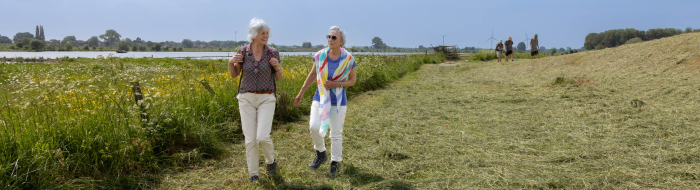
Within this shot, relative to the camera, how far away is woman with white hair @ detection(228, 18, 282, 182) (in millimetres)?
3570

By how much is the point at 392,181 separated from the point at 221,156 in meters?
2.03

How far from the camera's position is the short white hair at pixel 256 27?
3.54 meters

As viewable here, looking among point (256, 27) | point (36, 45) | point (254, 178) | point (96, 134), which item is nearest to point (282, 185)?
point (254, 178)

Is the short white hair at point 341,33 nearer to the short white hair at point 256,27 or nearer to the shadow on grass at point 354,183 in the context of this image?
the short white hair at point 256,27

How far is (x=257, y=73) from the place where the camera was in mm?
3576

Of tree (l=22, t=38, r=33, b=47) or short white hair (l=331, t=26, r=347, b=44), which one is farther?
tree (l=22, t=38, r=33, b=47)

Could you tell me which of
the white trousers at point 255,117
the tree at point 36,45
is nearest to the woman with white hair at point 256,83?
the white trousers at point 255,117

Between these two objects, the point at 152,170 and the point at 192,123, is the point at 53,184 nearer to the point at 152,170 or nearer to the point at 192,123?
the point at 152,170

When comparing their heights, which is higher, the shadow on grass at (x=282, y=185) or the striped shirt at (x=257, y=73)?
the striped shirt at (x=257, y=73)

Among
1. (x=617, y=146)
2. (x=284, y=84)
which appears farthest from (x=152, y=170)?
(x=617, y=146)

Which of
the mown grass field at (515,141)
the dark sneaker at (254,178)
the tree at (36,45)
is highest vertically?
the tree at (36,45)

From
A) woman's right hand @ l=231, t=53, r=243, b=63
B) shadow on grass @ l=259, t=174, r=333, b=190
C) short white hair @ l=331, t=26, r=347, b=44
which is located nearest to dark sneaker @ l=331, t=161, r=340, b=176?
shadow on grass @ l=259, t=174, r=333, b=190

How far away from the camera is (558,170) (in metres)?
4.04

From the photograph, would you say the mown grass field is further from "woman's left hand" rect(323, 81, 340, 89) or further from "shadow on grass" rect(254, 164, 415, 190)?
"woman's left hand" rect(323, 81, 340, 89)
